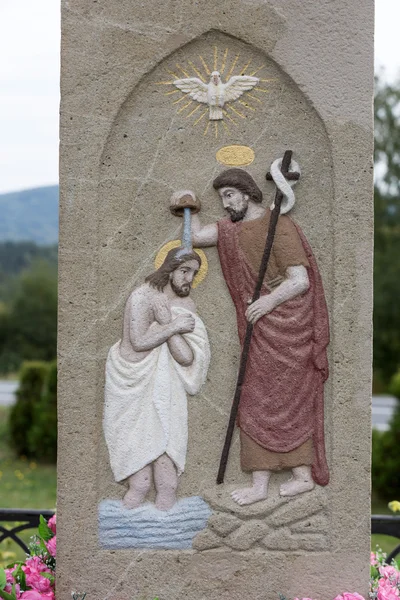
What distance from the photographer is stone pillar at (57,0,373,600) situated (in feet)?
12.7

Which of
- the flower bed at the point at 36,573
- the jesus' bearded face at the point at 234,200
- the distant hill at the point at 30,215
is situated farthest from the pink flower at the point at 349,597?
the distant hill at the point at 30,215

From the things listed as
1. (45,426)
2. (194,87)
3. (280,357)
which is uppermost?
(194,87)

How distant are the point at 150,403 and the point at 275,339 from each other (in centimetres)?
64

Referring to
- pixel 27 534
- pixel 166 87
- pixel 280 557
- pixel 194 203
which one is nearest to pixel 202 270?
pixel 194 203

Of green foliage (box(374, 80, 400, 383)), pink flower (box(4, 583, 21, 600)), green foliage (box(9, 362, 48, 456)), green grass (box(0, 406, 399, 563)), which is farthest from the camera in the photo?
green foliage (box(374, 80, 400, 383))

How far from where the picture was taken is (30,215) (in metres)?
54.2

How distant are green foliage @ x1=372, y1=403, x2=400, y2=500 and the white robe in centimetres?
557

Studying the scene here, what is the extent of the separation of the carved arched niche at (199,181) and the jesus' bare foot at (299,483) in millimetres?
205

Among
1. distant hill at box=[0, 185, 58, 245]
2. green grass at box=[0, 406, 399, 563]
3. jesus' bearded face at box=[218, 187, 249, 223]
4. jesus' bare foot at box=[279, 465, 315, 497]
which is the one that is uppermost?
distant hill at box=[0, 185, 58, 245]

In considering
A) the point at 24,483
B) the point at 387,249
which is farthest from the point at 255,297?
the point at 387,249

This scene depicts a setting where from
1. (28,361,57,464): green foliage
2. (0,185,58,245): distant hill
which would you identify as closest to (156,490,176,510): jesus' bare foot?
(28,361,57,464): green foliage

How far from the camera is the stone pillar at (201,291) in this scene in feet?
12.7

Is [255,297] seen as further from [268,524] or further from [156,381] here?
[268,524]

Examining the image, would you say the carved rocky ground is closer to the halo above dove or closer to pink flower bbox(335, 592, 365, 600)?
pink flower bbox(335, 592, 365, 600)
